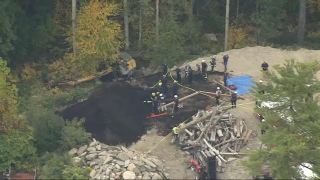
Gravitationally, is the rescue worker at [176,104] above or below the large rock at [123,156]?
above

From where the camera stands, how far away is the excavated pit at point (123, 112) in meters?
26.1

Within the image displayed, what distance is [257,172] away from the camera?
1983cm

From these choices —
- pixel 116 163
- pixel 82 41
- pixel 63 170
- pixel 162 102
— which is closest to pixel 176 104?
pixel 162 102

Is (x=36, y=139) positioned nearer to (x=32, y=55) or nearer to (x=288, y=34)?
(x=32, y=55)

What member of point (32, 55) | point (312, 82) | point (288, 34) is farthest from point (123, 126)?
point (288, 34)

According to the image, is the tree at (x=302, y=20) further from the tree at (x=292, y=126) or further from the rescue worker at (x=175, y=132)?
the tree at (x=292, y=126)

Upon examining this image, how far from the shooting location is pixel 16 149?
22.7 metres

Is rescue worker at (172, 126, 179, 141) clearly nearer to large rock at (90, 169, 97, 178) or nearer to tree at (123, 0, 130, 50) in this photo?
large rock at (90, 169, 97, 178)

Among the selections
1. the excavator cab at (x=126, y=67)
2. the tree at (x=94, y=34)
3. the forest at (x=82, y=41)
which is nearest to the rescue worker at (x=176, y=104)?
the forest at (x=82, y=41)

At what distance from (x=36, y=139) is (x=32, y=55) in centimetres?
1690

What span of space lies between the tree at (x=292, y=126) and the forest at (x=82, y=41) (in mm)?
A: 10027

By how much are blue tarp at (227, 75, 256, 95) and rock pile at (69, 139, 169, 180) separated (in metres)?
9.63

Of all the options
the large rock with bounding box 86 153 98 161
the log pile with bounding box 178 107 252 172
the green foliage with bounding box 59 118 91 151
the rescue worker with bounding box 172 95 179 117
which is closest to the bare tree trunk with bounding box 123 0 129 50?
the rescue worker with bounding box 172 95 179 117

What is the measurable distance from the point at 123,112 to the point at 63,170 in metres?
8.04
